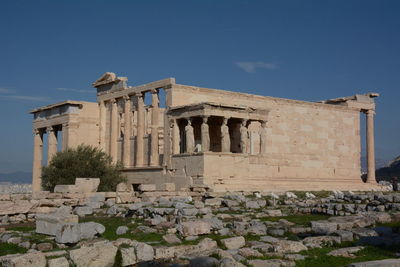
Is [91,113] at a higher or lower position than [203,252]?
higher

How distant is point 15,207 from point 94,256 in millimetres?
9331

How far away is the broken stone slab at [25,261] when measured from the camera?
8055 millimetres

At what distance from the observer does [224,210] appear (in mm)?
17062

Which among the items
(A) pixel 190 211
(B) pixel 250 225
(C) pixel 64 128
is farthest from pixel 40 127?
(B) pixel 250 225

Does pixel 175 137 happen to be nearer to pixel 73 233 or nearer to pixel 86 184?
pixel 86 184

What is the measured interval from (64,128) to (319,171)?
52.8ft

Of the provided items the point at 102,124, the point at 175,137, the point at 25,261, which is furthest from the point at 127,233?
→ the point at 102,124

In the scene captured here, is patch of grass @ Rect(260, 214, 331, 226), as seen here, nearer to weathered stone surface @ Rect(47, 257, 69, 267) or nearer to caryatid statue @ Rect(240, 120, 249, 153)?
weathered stone surface @ Rect(47, 257, 69, 267)

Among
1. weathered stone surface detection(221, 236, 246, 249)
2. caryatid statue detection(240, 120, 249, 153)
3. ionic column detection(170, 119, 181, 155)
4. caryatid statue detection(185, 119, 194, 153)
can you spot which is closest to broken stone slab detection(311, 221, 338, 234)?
weathered stone surface detection(221, 236, 246, 249)

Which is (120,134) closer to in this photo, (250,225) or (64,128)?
(64,128)

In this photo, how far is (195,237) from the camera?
11.0 meters

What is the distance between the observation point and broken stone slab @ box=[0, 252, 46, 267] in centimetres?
805

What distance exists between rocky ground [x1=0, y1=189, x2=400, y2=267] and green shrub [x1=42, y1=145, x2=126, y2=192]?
8.80m

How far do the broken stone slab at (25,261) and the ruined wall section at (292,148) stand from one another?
55.3ft
